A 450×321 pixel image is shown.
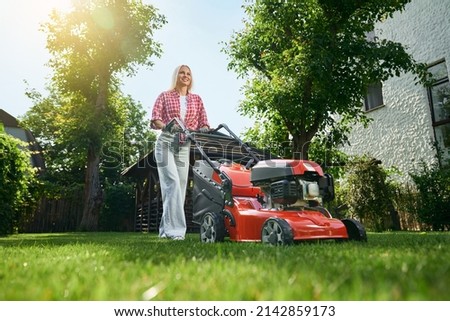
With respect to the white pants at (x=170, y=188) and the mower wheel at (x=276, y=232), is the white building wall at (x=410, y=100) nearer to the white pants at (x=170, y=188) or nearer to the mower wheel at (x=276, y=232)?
the white pants at (x=170, y=188)

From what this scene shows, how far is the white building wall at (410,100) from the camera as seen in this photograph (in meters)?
11.0

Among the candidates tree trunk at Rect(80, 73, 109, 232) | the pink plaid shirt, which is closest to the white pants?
the pink plaid shirt

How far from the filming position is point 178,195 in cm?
468

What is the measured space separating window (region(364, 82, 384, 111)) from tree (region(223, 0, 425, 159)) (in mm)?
4297

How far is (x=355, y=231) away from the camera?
3467 mm

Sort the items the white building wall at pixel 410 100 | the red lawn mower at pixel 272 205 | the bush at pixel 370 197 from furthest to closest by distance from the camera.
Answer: the white building wall at pixel 410 100 < the bush at pixel 370 197 < the red lawn mower at pixel 272 205

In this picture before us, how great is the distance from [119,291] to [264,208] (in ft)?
8.31

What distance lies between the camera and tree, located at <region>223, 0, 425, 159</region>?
7702mm

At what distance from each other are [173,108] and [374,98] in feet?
33.9

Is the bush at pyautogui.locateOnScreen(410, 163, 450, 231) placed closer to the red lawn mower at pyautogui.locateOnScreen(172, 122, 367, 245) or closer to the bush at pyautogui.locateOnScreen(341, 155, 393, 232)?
the bush at pyautogui.locateOnScreen(341, 155, 393, 232)

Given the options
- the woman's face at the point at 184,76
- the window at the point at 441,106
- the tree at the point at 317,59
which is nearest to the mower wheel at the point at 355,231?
the woman's face at the point at 184,76

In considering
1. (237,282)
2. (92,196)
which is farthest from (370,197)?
(92,196)

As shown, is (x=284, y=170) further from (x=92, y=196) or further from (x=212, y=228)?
(x=92, y=196)
